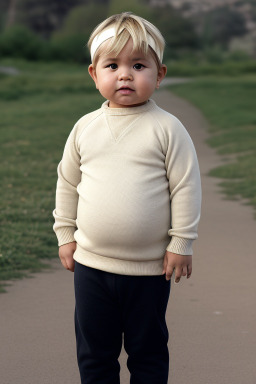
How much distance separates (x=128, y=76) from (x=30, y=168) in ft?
25.6

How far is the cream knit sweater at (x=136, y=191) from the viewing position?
2736 millimetres

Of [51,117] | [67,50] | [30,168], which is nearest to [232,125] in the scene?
[51,117]

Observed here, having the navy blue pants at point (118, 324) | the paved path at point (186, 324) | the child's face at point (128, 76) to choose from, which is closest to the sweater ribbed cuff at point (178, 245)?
the navy blue pants at point (118, 324)

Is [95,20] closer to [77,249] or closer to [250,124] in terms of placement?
[250,124]

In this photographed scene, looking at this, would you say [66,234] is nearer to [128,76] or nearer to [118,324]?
[118,324]

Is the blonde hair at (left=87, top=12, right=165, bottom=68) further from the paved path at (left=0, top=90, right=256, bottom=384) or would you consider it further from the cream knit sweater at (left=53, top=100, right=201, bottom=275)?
the paved path at (left=0, top=90, right=256, bottom=384)

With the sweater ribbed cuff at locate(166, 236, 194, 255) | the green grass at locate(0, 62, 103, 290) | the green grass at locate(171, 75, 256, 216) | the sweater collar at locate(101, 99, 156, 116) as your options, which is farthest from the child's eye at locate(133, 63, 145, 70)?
the green grass at locate(171, 75, 256, 216)

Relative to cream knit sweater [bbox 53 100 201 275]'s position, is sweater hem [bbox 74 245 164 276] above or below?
below

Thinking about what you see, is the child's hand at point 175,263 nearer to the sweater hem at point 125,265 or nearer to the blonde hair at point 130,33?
the sweater hem at point 125,265

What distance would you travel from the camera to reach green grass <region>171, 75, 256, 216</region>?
31.0ft

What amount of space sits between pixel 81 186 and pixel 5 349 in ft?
4.45

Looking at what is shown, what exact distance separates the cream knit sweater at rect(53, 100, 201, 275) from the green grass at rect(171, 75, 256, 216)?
213 inches

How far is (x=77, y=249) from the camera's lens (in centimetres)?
290

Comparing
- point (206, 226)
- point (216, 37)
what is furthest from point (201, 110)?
point (216, 37)
